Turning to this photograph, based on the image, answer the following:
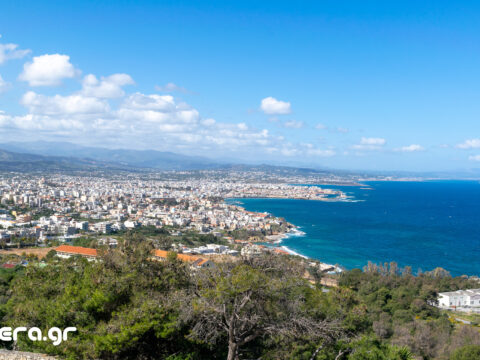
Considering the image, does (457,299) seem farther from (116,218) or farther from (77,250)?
(116,218)

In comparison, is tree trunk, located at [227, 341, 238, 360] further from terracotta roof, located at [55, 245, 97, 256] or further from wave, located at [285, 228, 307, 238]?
wave, located at [285, 228, 307, 238]

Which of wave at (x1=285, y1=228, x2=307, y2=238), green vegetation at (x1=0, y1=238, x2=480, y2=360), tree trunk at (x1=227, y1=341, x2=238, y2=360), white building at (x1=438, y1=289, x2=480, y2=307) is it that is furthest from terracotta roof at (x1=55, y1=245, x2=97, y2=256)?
wave at (x1=285, y1=228, x2=307, y2=238)

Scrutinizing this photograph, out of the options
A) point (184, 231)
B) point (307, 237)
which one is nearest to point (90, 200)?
point (184, 231)

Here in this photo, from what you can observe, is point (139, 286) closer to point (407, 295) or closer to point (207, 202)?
point (407, 295)

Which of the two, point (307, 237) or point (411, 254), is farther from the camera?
point (307, 237)

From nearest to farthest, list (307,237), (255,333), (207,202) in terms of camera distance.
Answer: (255,333)
(307,237)
(207,202)
